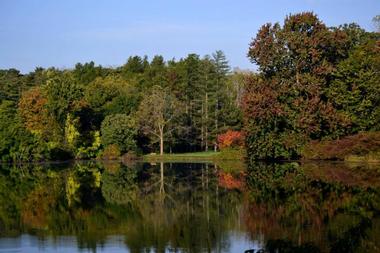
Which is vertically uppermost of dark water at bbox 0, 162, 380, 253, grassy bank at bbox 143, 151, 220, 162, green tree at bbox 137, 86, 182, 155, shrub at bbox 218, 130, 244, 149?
green tree at bbox 137, 86, 182, 155

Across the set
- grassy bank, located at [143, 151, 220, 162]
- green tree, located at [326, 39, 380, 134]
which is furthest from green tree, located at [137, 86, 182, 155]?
green tree, located at [326, 39, 380, 134]

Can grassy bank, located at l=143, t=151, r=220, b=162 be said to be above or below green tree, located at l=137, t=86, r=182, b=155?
below

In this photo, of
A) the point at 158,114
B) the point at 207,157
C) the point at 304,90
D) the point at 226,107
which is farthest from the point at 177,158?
the point at 304,90

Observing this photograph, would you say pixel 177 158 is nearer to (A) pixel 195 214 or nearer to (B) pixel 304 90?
(B) pixel 304 90

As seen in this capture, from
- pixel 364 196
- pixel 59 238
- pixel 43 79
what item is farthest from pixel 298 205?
pixel 43 79

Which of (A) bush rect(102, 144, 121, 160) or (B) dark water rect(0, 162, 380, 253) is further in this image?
(A) bush rect(102, 144, 121, 160)

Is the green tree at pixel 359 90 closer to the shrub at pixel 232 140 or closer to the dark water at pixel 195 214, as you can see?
the shrub at pixel 232 140

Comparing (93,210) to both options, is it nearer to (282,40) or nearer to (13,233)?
(13,233)

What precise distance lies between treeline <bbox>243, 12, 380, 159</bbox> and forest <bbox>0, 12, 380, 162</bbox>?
93 mm

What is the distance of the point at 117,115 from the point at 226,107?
1356 centimetres

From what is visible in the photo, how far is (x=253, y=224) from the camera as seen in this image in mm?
18344

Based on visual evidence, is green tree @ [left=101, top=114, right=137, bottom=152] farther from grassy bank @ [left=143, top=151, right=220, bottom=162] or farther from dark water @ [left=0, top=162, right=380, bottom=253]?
dark water @ [left=0, top=162, right=380, bottom=253]

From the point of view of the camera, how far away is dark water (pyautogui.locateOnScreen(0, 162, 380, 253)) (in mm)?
15180

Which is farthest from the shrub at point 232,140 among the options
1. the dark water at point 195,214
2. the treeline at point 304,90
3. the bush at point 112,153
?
the dark water at point 195,214
